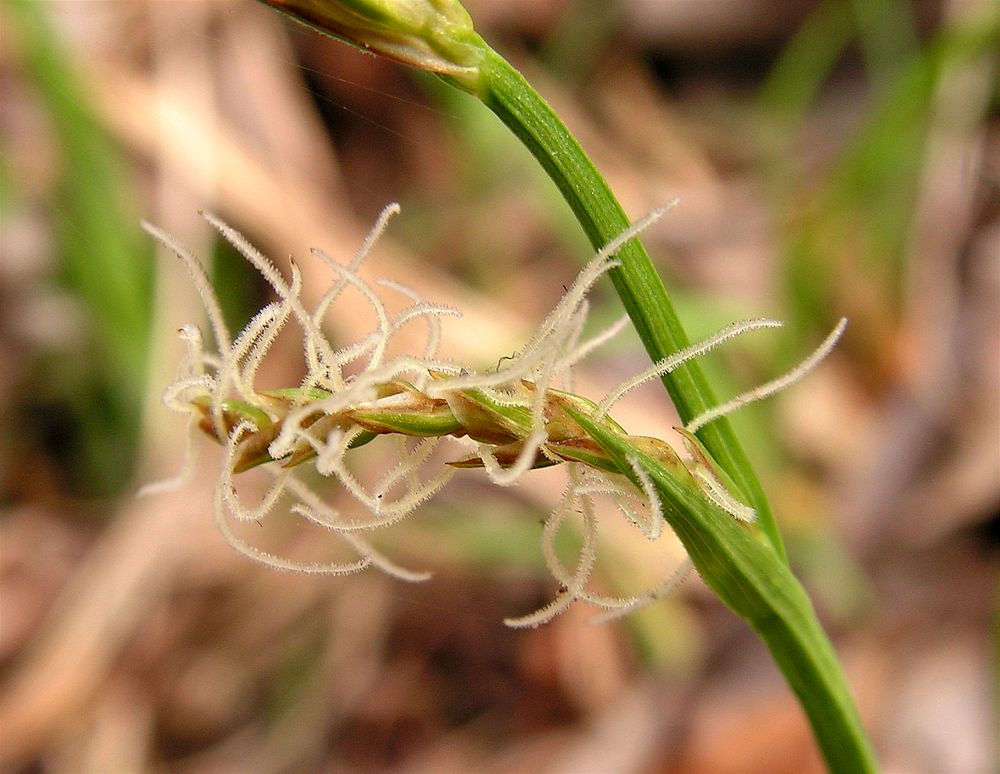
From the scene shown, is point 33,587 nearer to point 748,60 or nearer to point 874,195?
point 874,195

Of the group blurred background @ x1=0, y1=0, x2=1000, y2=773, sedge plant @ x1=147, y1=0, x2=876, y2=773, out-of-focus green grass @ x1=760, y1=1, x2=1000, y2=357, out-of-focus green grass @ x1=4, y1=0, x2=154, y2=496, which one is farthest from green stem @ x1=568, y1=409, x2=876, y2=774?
out-of-focus green grass @ x1=4, y1=0, x2=154, y2=496

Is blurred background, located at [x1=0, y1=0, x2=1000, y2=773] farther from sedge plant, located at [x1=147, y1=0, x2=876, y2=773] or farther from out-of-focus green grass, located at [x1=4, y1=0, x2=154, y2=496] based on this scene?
sedge plant, located at [x1=147, y1=0, x2=876, y2=773]

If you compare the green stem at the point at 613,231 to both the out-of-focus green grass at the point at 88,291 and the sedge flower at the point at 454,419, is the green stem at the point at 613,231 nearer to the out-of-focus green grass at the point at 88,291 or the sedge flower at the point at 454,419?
the sedge flower at the point at 454,419

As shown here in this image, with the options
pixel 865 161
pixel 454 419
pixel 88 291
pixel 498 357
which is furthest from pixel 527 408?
pixel 88 291

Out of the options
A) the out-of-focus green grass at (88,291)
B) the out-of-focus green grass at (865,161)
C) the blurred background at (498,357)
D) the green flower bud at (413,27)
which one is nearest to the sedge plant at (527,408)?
the green flower bud at (413,27)

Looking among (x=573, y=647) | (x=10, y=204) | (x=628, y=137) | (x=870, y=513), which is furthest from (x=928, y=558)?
→ (x=10, y=204)

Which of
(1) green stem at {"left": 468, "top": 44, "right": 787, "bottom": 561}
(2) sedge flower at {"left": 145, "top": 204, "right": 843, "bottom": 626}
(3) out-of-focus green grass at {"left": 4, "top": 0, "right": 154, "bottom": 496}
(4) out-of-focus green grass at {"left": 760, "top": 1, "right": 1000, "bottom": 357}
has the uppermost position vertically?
(4) out-of-focus green grass at {"left": 760, "top": 1, "right": 1000, "bottom": 357}
